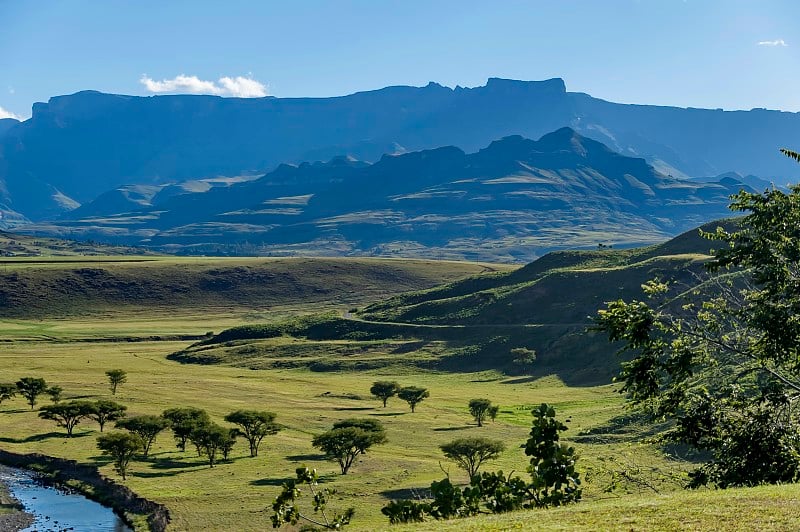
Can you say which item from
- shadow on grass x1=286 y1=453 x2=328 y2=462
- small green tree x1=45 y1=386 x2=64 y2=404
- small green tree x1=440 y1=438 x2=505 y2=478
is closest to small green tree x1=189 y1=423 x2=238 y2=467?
shadow on grass x1=286 y1=453 x2=328 y2=462

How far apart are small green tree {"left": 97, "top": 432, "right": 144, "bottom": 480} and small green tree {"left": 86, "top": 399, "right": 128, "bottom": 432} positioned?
1924cm

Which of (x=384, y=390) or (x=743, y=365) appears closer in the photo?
(x=743, y=365)

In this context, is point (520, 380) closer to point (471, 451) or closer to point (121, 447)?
point (471, 451)

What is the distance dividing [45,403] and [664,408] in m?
107

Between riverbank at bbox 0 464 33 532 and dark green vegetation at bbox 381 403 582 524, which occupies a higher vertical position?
dark green vegetation at bbox 381 403 582 524

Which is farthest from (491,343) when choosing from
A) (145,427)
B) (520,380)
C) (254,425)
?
(145,427)

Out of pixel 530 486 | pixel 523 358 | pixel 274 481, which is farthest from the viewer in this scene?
pixel 523 358

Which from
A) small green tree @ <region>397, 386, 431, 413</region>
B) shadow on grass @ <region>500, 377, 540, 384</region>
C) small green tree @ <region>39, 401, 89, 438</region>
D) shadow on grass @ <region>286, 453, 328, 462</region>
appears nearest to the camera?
shadow on grass @ <region>286, 453, 328, 462</region>

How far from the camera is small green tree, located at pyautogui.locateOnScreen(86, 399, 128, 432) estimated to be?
97.9 meters

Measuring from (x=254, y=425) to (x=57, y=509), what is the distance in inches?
946

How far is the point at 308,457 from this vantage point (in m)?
85.6

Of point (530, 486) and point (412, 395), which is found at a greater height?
point (530, 486)

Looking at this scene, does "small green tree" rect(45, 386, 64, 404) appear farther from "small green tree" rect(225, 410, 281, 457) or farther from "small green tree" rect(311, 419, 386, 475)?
"small green tree" rect(311, 419, 386, 475)

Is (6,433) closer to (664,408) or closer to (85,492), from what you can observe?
(85,492)
